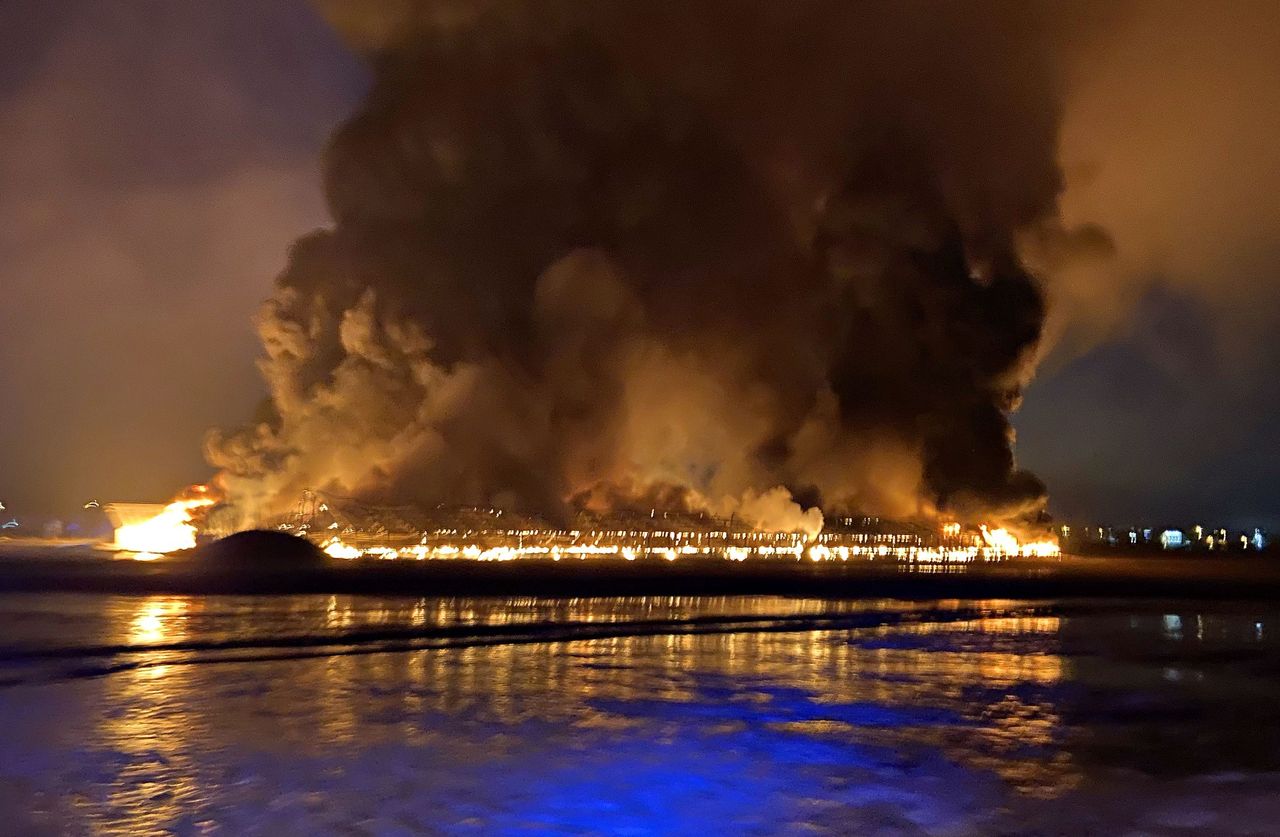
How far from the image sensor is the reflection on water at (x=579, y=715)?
11.1 metres

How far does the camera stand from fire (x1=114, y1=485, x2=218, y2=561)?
239 ft

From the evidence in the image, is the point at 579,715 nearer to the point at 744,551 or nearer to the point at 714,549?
the point at 714,549

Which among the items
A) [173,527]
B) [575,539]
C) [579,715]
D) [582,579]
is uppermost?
[173,527]

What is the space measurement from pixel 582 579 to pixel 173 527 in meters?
37.6

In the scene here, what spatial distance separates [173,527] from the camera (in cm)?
7394

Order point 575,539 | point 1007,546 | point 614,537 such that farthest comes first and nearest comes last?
point 1007,546 < point 614,537 < point 575,539

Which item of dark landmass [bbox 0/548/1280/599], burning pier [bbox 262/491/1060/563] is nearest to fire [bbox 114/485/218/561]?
dark landmass [bbox 0/548/1280/599]

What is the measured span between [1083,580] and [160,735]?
53.1m

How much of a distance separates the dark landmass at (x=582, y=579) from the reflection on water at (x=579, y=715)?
11546mm

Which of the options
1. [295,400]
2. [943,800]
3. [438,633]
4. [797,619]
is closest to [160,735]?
[943,800]

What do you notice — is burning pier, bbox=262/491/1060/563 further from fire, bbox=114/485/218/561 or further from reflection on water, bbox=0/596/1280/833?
reflection on water, bbox=0/596/1280/833

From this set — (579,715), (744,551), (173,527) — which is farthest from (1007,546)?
(579,715)

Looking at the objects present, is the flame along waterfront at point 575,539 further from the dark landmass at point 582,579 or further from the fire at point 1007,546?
the dark landmass at point 582,579

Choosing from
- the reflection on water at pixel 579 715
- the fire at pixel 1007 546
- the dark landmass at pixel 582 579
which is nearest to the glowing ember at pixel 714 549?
the fire at pixel 1007 546
